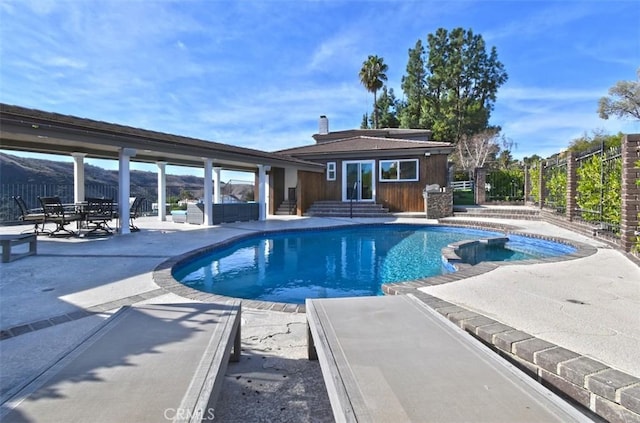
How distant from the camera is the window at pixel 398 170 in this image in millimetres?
17812

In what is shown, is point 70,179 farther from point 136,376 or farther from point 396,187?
point 136,376

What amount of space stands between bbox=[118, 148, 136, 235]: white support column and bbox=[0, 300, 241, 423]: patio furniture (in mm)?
8801

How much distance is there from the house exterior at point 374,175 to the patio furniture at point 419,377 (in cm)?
1554

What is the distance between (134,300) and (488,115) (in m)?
36.4

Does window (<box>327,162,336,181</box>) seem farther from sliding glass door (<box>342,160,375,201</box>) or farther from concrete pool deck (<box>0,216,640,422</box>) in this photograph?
concrete pool deck (<box>0,216,640,422</box>)

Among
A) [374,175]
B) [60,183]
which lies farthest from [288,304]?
[60,183]

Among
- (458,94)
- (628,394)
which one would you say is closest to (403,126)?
(458,94)

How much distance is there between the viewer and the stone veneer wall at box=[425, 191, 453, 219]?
15547 millimetres

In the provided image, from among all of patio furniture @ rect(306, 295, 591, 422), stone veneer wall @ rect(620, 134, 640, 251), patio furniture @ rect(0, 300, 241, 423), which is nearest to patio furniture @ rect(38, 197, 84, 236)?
patio furniture @ rect(0, 300, 241, 423)

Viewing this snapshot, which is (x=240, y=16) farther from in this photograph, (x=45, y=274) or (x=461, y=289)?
(x=461, y=289)

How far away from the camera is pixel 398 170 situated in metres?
18.0

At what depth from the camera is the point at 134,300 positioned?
423 cm

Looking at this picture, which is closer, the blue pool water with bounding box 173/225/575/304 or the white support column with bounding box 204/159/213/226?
the blue pool water with bounding box 173/225/575/304

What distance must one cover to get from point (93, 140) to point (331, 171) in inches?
480
